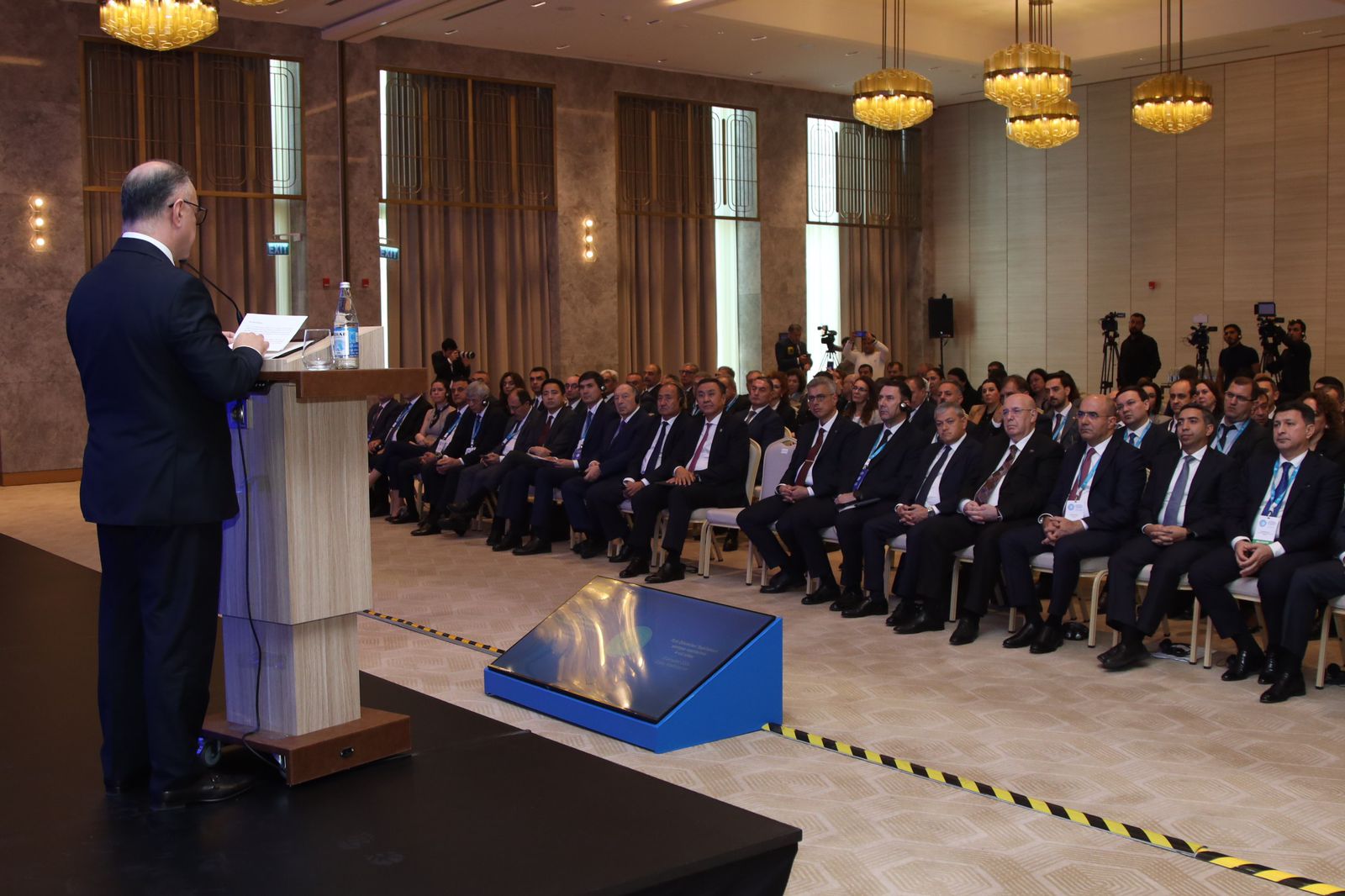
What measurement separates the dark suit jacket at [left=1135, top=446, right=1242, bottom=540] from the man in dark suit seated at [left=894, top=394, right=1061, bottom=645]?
66 cm

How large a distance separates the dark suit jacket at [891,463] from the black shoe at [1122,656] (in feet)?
5.69

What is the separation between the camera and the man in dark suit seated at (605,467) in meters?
8.89

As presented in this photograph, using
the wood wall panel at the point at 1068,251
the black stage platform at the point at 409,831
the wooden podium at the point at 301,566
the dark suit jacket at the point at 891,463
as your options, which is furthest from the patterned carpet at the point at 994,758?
the wood wall panel at the point at 1068,251

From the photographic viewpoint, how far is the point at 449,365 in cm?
1468

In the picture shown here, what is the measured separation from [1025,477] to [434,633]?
3.15 metres

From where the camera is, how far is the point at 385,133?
49.8 ft

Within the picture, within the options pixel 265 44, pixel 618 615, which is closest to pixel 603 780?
pixel 618 615

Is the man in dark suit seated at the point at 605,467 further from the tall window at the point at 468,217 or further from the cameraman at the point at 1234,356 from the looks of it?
the cameraman at the point at 1234,356

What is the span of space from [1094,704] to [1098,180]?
14.6 metres

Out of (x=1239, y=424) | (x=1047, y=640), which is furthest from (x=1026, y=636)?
(x=1239, y=424)

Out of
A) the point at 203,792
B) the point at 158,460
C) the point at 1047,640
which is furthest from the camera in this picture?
the point at 1047,640

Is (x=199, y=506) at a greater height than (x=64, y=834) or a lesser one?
greater

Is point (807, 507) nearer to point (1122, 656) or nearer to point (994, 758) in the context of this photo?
point (1122, 656)

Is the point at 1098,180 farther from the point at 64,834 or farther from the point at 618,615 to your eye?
the point at 64,834
